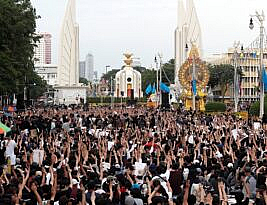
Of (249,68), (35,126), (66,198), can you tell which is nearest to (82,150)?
(66,198)

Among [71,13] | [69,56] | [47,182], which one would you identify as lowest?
[47,182]

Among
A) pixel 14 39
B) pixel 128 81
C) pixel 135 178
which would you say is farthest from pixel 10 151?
pixel 128 81

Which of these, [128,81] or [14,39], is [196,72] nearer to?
[14,39]

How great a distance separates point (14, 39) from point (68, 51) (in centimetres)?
5749

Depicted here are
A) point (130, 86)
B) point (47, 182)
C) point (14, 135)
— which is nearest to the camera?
point (47, 182)

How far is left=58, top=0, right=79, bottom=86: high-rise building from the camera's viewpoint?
93312 millimetres

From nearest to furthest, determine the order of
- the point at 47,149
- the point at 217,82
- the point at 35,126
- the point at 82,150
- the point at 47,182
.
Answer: the point at 47,182
the point at 82,150
the point at 47,149
the point at 35,126
the point at 217,82

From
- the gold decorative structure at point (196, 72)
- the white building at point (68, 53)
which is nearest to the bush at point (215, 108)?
the gold decorative structure at point (196, 72)

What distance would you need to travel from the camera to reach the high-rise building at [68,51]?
9331 cm

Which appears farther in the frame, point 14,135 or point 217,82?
point 217,82

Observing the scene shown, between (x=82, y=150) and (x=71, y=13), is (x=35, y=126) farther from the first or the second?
(x=71, y=13)

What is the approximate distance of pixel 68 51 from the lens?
93.8 meters

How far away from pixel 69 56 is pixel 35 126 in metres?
71.1

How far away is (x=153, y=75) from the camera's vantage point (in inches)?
4193
